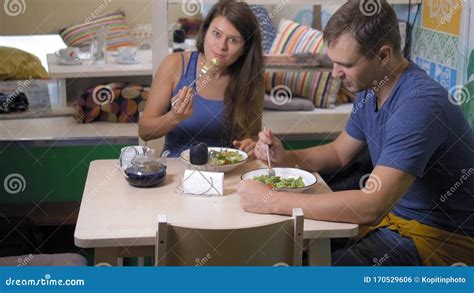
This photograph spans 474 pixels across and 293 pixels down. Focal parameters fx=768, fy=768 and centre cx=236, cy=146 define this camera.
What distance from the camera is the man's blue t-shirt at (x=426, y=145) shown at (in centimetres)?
167

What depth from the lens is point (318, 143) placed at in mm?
2906

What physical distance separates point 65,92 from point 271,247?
184 cm

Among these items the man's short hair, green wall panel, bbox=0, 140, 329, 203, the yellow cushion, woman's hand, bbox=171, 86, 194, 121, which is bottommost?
green wall panel, bbox=0, 140, 329, 203

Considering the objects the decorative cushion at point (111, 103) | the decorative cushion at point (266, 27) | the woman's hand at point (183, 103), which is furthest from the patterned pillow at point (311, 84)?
the woman's hand at point (183, 103)

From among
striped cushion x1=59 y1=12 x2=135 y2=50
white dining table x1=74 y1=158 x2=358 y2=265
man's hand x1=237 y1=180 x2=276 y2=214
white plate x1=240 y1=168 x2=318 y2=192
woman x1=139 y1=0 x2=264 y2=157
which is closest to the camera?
white dining table x1=74 y1=158 x2=358 y2=265

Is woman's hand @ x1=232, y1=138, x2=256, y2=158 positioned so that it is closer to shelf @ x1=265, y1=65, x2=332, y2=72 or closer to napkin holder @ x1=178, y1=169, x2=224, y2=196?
napkin holder @ x1=178, y1=169, x2=224, y2=196

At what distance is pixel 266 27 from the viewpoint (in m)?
3.54

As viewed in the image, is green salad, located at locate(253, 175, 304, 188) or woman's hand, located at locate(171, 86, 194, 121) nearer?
green salad, located at locate(253, 175, 304, 188)

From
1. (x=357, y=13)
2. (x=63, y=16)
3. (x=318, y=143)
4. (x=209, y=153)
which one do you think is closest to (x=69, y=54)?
(x=63, y=16)

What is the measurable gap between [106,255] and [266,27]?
7.09 ft

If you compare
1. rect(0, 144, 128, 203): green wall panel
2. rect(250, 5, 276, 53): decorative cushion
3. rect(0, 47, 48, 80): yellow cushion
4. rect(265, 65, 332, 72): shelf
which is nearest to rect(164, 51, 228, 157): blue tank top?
rect(0, 144, 128, 203): green wall panel

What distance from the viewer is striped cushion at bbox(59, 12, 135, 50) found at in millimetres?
3357

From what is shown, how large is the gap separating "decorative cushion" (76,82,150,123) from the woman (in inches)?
25.0

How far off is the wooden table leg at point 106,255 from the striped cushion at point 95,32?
1900mm
